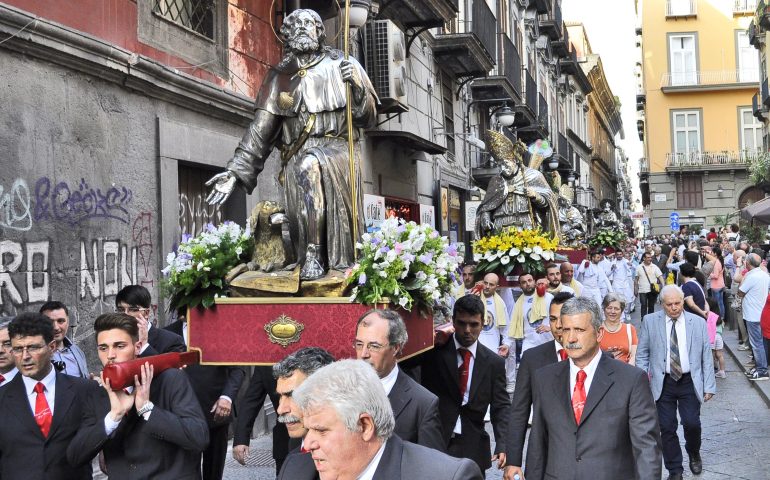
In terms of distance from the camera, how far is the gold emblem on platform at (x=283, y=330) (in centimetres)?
537

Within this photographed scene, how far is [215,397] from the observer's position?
266 inches

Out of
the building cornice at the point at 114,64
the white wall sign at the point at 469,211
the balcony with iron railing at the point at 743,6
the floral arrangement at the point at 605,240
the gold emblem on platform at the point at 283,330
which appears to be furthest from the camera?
the balcony with iron railing at the point at 743,6

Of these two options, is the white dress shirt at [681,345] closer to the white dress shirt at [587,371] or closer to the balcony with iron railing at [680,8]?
the white dress shirt at [587,371]

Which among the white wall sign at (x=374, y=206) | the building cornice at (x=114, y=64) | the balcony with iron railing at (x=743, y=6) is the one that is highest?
the balcony with iron railing at (x=743, y=6)

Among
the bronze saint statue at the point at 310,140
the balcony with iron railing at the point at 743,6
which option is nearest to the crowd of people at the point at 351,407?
the bronze saint statue at the point at 310,140

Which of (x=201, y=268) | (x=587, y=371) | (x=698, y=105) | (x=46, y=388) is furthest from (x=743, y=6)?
(x=46, y=388)

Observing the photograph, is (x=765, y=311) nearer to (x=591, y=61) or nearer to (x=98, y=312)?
(x=98, y=312)

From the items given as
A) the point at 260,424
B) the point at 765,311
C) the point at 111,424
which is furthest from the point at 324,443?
the point at 765,311

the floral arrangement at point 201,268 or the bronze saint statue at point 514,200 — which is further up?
the bronze saint statue at point 514,200

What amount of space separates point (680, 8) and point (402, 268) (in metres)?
50.5

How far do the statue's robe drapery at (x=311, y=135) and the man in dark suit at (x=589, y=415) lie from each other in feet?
4.49

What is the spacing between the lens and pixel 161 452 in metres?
4.52

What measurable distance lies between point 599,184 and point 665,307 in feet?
232

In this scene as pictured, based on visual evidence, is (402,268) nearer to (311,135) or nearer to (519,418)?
(519,418)
